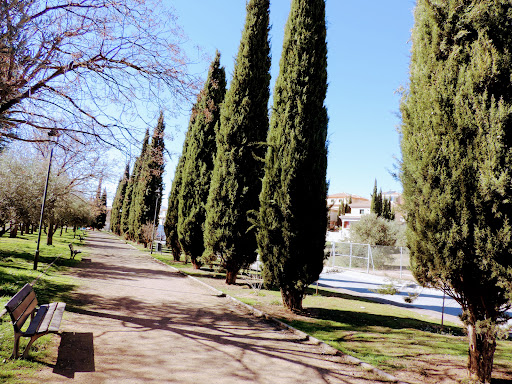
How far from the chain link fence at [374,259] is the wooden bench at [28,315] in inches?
599

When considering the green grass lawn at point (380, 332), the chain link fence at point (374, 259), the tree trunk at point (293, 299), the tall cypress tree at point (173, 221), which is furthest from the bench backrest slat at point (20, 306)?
the tall cypress tree at point (173, 221)

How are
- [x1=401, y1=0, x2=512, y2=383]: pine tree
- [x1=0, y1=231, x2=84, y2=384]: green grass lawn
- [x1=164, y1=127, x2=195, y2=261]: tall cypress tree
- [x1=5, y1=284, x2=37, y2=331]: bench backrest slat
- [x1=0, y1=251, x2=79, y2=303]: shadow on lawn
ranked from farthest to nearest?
[x1=164, y1=127, x2=195, y2=261]: tall cypress tree
[x1=0, y1=251, x2=79, y2=303]: shadow on lawn
[x1=401, y1=0, x2=512, y2=383]: pine tree
[x1=5, y1=284, x2=37, y2=331]: bench backrest slat
[x1=0, y1=231, x2=84, y2=384]: green grass lawn

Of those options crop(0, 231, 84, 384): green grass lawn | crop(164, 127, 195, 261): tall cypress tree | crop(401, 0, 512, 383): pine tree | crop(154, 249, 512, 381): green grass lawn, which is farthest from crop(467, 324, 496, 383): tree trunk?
crop(164, 127, 195, 261): tall cypress tree

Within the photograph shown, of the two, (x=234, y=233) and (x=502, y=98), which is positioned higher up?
(x=502, y=98)

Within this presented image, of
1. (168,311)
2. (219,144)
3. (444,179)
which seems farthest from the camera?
(219,144)

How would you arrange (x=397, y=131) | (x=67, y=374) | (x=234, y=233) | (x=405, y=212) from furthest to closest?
(x=234, y=233) < (x=397, y=131) < (x=405, y=212) < (x=67, y=374)

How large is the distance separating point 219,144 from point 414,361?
36.0ft

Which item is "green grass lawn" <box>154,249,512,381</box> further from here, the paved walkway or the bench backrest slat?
the bench backrest slat

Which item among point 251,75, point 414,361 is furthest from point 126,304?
point 251,75

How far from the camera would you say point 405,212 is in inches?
204

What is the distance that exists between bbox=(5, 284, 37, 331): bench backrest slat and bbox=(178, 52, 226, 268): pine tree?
469 inches

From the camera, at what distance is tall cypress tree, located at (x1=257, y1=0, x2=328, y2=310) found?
873cm

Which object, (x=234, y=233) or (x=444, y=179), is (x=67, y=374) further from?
(x=234, y=233)

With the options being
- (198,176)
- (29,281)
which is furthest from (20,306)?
(198,176)
